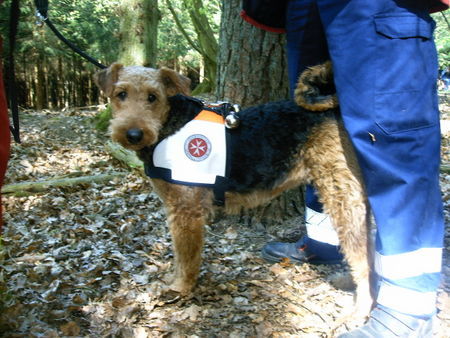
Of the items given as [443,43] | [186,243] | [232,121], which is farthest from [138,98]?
[443,43]

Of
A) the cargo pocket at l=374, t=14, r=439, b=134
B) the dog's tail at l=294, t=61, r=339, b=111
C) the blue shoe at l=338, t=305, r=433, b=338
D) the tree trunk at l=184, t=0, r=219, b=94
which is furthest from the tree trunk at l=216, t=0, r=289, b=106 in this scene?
the tree trunk at l=184, t=0, r=219, b=94

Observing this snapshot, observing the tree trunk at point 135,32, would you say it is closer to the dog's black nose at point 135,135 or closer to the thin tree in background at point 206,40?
the thin tree in background at point 206,40

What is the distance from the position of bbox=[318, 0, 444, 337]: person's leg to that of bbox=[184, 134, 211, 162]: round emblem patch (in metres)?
0.94

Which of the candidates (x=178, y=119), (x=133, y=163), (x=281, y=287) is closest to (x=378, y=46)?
(x=178, y=119)

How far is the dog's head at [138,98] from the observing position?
249cm

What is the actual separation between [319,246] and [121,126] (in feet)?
6.22

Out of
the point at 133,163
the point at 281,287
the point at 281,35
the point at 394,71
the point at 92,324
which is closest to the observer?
the point at 394,71

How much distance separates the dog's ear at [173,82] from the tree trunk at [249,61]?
95 centimetres

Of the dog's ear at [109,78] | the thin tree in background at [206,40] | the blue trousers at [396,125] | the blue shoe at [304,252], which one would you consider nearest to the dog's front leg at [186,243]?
the blue shoe at [304,252]

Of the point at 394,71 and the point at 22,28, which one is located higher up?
the point at 22,28

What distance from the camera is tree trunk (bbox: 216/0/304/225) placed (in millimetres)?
3412

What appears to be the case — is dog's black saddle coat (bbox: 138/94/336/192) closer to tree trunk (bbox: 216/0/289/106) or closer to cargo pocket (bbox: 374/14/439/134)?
cargo pocket (bbox: 374/14/439/134)

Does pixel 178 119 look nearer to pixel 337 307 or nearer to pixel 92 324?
pixel 92 324

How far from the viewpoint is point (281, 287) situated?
2846 mm
